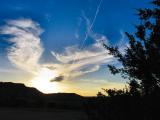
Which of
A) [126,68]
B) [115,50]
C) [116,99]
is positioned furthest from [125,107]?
[115,50]

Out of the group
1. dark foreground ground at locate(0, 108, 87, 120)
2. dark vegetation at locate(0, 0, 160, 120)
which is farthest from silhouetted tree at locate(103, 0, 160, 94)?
dark foreground ground at locate(0, 108, 87, 120)

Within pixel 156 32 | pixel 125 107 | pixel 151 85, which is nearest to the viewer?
pixel 125 107

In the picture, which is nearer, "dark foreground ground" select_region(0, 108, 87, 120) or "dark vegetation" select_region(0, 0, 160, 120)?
"dark vegetation" select_region(0, 0, 160, 120)

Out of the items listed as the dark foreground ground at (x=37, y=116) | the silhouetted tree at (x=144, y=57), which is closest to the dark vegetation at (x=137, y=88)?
the silhouetted tree at (x=144, y=57)

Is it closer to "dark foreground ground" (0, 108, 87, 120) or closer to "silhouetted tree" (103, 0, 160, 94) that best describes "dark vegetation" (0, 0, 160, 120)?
"silhouetted tree" (103, 0, 160, 94)

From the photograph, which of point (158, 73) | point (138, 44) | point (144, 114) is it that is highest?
point (138, 44)

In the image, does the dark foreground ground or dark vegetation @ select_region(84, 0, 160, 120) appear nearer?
dark vegetation @ select_region(84, 0, 160, 120)

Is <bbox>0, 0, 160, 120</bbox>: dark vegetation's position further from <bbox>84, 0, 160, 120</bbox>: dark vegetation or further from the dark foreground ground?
the dark foreground ground

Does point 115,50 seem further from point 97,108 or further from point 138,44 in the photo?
point 97,108

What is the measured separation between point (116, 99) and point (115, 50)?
15.8 feet

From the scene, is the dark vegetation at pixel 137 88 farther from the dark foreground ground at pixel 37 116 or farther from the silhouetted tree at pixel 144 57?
the dark foreground ground at pixel 37 116

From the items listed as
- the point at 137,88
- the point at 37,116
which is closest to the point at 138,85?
the point at 137,88

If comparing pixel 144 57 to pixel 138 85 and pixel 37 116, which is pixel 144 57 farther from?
pixel 37 116

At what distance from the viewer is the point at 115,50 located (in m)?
15.3
